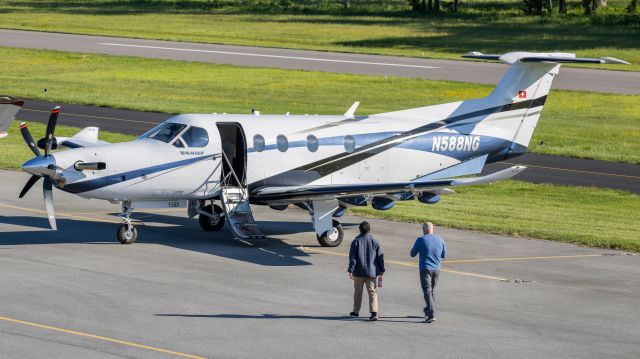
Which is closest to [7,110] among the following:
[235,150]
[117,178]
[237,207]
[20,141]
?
[117,178]

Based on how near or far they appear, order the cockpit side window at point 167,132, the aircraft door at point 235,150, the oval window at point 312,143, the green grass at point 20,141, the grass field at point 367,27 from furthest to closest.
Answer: the grass field at point 367,27, the green grass at point 20,141, the oval window at point 312,143, the aircraft door at point 235,150, the cockpit side window at point 167,132

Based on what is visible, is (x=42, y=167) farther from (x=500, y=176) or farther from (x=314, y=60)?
(x=314, y=60)

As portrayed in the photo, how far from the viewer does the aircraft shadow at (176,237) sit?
28.1 meters

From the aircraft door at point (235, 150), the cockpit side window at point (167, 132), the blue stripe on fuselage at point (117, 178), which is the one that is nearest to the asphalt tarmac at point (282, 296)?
the blue stripe on fuselage at point (117, 178)

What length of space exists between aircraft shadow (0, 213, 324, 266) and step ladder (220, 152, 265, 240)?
472 mm

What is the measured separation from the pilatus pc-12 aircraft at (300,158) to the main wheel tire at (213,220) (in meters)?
0.03

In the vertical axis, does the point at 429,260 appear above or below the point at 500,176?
below

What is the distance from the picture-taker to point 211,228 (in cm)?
3102

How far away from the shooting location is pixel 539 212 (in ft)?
117

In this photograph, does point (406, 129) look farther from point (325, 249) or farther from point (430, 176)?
point (325, 249)

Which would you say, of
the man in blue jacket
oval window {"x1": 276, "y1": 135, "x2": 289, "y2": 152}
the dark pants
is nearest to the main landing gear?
oval window {"x1": 276, "y1": 135, "x2": 289, "y2": 152}

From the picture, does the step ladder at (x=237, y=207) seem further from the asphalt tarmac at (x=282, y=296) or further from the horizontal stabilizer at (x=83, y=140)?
the horizontal stabilizer at (x=83, y=140)

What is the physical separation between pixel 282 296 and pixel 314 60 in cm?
5580

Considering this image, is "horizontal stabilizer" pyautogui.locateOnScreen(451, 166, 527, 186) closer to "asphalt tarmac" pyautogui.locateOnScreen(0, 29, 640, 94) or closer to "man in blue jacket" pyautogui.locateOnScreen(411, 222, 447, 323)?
"man in blue jacket" pyautogui.locateOnScreen(411, 222, 447, 323)
